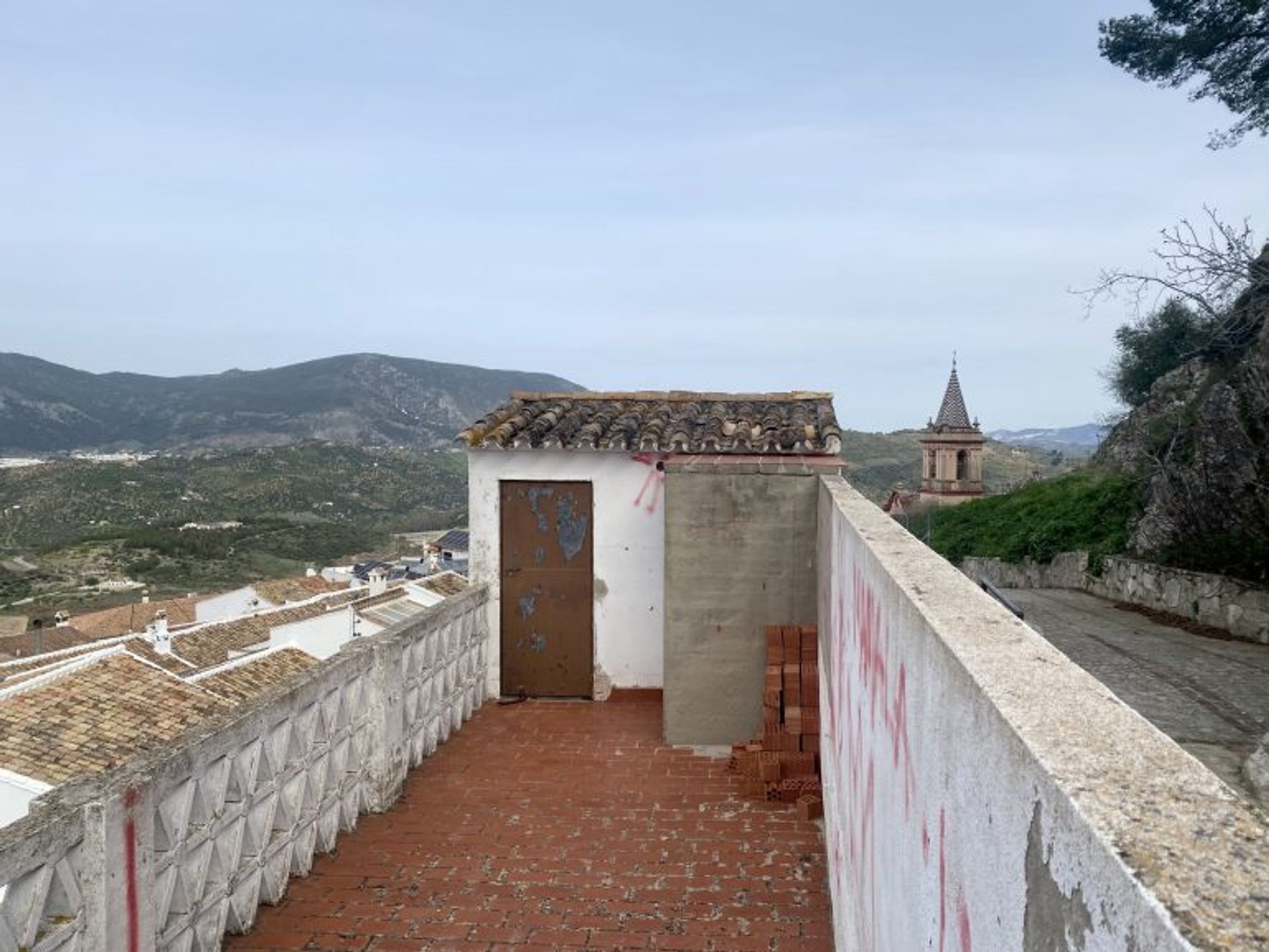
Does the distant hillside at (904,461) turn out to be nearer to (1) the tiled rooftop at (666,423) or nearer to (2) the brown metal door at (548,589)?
(1) the tiled rooftop at (666,423)

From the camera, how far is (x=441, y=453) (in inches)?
5118

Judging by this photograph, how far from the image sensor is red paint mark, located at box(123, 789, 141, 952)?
3.35 metres

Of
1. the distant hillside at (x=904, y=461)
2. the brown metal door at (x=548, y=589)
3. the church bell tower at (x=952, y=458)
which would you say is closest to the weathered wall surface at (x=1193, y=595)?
the brown metal door at (x=548, y=589)

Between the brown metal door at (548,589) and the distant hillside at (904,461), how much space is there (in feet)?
180

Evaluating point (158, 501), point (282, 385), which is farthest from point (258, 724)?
point (282, 385)

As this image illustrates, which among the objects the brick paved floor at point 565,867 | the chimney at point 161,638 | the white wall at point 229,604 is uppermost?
the brick paved floor at point 565,867

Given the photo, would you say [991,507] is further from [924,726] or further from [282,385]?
[282,385]

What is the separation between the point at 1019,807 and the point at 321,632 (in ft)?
82.8

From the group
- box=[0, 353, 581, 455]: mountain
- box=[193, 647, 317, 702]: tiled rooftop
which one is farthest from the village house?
box=[0, 353, 581, 455]: mountain

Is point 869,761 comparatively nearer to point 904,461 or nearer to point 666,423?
point 666,423

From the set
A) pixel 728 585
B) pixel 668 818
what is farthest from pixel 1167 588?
pixel 668 818

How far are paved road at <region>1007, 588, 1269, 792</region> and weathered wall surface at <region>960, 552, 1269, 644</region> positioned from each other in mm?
477

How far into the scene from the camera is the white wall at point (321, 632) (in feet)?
80.1

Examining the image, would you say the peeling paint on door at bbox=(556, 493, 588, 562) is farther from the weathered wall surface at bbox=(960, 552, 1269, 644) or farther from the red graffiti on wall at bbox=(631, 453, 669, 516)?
the weathered wall surface at bbox=(960, 552, 1269, 644)
